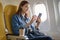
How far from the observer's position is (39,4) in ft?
9.95

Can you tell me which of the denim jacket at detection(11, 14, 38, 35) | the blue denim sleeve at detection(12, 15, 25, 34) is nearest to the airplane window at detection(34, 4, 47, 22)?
the denim jacket at detection(11, 14, 38, 35)

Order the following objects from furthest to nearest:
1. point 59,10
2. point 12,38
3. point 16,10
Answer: point 59,10
point 16,10
point 12,38

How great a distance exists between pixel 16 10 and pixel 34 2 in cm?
65

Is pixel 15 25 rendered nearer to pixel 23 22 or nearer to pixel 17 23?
pixel 17 23

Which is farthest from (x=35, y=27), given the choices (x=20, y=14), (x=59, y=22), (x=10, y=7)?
(x=59, y=22)

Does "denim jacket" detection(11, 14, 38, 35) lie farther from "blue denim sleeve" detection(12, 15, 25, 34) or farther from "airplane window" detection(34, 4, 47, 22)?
"airplane window" detection(34, 4, 47, 22)

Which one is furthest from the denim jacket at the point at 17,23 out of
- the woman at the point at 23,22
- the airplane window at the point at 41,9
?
the airplane window at the point at 41,9

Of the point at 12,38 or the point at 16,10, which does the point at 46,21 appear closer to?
the point at 16,10

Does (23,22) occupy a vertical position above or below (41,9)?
below

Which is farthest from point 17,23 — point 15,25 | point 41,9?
point 41,9

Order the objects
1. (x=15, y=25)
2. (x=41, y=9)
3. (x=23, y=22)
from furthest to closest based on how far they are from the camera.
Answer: (x=41, y=9) → (x=23, y=22) → (x=15, y=25)

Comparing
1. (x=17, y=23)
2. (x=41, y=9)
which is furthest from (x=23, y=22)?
(x=41, y=9)

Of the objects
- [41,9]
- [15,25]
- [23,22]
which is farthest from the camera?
[41,9]

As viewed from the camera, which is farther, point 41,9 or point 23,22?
point 41,9
